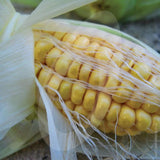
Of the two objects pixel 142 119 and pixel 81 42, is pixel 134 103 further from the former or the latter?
pixel 81 42

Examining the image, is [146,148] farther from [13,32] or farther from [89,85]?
[13,32]

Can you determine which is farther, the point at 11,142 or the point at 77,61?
the point at 11,142

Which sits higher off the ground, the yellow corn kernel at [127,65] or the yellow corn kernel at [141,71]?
the yellow corn kernel at [127,65]

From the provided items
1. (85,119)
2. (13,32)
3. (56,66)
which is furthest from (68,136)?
(13,32)

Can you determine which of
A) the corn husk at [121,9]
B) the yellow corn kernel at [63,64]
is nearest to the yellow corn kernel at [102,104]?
the yellow corn kernel at [63,64]

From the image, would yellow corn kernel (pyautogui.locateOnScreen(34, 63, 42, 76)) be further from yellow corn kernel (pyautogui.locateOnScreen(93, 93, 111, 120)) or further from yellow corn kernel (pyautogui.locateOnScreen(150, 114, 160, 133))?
yellow corn kernel (pyautogui.locateOnScreen(150, 114, 160, 133))

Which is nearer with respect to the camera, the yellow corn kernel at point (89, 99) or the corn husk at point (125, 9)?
the yellow corn kernel at point (89, 99)

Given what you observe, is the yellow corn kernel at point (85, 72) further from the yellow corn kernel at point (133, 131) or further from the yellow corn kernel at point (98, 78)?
the yellow corn kernel at point (133, 131)
